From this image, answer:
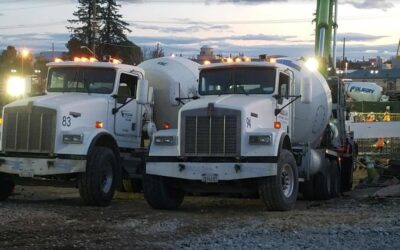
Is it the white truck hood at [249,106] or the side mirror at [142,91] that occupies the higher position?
the side mirror at [142,91]

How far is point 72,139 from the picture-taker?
12898 mm

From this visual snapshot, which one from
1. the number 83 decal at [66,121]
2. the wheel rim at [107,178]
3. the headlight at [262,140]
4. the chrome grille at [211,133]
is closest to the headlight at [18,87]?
the number 83 decal at [66,121]

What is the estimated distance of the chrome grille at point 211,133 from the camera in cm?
1213

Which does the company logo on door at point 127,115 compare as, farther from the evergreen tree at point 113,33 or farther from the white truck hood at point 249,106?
the evergreen tree at point 113,33

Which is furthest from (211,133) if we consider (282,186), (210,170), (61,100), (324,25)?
(324,25)

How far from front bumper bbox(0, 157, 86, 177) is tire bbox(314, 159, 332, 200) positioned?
6182mm

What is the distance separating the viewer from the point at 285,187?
12703 mm

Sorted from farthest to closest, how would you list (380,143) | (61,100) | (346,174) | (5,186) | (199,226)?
(380,143), (346,174), (5,186), (61,100), (199,226)

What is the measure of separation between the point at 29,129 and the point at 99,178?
1703 millimetres

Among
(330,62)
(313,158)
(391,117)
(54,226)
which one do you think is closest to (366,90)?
(391,117)

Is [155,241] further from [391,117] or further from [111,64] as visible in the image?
[391,117]

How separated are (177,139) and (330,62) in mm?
12172

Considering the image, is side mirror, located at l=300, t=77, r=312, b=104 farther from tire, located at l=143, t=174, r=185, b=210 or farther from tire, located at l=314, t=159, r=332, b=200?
tire, located at l=143, t=174, r=185, b=210

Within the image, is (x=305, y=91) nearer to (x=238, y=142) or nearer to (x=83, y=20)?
(x=238, y=142)
